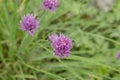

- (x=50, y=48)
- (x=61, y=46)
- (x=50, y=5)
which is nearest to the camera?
(x=61, y=46)

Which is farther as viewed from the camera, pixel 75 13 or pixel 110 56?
pixel 75 13

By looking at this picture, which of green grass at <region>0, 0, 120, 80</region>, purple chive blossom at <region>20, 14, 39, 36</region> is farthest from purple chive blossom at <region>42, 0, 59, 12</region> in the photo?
green grass at <region>0, 0, 120, 80</region>

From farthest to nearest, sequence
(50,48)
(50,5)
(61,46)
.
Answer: (50,48) → (50,5) → (61,46)

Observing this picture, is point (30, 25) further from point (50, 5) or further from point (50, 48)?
point (50, 48)

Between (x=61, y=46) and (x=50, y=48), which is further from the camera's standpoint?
(x=50, y=48)

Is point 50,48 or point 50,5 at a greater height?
point 50,5

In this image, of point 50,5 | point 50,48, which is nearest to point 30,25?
point 50,5

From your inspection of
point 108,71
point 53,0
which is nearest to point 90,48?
point 108,71

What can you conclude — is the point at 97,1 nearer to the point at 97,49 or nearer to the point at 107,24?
the point at 107,24
